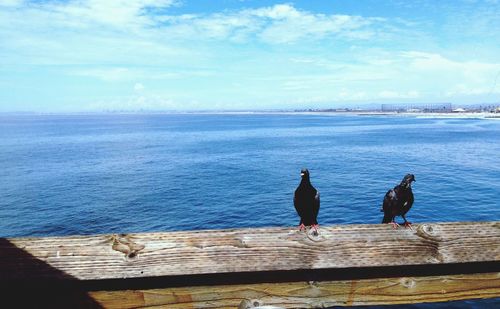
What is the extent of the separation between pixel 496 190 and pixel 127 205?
1746 inches

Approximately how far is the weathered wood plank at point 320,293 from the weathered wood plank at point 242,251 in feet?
0.44

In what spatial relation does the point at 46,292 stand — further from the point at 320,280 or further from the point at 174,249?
the point at 320,280

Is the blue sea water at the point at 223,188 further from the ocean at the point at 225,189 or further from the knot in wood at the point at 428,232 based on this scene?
the knot in wood at the point at 428,232

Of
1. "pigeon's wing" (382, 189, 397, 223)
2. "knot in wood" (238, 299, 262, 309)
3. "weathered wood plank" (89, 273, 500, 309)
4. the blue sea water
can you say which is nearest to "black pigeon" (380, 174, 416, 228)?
"pigeon's wing" (382, 189, 397, 223)

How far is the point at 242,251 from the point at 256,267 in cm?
13

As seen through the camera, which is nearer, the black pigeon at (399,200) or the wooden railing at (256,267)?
the wooden railing at (256,267)

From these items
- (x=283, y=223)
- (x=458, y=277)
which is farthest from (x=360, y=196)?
(x=458, y=277)

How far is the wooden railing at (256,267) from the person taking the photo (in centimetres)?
225

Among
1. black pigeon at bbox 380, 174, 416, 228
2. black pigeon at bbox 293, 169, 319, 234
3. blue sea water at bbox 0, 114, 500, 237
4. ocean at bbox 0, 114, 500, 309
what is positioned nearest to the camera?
black pigeon at bbox 293, 169, 319, 234

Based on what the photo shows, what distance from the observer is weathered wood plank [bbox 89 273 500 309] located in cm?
231

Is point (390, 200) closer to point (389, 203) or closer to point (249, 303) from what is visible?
point (389, 203)

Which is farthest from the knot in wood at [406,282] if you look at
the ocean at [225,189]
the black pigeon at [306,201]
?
the ocean at [225,189]

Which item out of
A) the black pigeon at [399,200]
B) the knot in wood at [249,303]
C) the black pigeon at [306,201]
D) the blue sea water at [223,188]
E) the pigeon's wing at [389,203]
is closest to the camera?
the knot in wood at [249,303]

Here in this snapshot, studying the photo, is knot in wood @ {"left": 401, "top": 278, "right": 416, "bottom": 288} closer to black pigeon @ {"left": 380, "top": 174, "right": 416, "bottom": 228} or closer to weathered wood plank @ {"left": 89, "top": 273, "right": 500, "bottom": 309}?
weathered wood plank @ {"left": 89, "top": 273, "right": 500, "bottom": 309}
